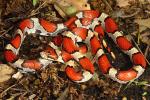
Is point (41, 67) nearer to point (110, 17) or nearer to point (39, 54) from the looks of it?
→ point (39, 54)

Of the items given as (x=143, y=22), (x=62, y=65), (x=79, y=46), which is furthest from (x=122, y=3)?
(x=62, y=65)

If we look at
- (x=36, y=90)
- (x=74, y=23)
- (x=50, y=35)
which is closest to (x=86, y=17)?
(x=74, y=23)

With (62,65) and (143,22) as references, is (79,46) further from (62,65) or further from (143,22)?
(143,22)

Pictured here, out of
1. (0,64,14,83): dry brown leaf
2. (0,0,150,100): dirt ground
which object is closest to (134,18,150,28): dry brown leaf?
(0,0,150,100): dirt ground

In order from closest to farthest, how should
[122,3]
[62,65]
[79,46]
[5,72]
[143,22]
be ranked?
[5,72], [62,65], [79,46], [143,22], [122,3]

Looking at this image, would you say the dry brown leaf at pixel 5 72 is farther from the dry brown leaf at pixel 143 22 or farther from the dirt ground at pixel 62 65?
the dry brown leaf at pixel 143 22

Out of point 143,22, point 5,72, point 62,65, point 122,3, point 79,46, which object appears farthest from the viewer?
point 122,3

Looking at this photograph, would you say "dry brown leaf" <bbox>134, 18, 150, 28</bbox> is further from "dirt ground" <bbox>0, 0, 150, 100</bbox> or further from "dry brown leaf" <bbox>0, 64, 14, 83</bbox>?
"dry brown leaf" <bbox>0, 64, 14, 83</bbox>
